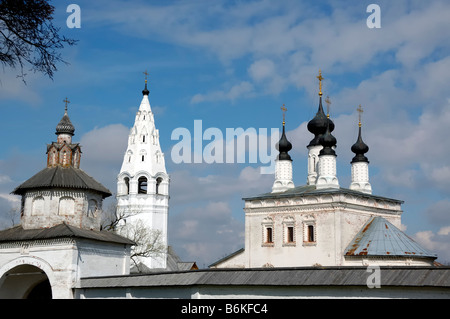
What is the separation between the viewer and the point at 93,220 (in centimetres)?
2333

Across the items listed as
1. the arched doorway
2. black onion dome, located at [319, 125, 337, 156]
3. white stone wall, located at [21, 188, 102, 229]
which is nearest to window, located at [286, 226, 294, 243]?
black onion dome, located at [319, 125, 337, 156]

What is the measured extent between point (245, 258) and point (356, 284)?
18831 mm

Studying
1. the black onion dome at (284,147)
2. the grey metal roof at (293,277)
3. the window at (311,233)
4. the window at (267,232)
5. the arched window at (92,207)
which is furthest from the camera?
the black onion dome at (284,147)

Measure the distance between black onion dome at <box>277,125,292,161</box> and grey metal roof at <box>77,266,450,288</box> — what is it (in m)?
18.2

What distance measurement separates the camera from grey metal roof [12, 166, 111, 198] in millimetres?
22703

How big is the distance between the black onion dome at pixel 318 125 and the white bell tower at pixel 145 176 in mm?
17855

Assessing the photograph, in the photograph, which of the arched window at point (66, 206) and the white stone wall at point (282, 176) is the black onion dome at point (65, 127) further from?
the white stone wall at point (282, 176)

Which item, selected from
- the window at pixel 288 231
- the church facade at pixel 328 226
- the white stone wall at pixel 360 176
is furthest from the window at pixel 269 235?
the white stone wall at pixel 360 176

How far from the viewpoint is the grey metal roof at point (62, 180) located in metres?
22.7

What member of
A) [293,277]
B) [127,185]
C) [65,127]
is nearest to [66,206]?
[65,127]

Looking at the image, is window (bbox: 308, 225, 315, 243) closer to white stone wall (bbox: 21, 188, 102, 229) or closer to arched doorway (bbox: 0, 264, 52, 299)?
white stone wall (bbox: 21, 188, 102, 229)

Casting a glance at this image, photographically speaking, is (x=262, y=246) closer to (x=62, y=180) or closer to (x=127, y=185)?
(x=62, y=180)

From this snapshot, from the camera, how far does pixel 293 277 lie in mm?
14953
